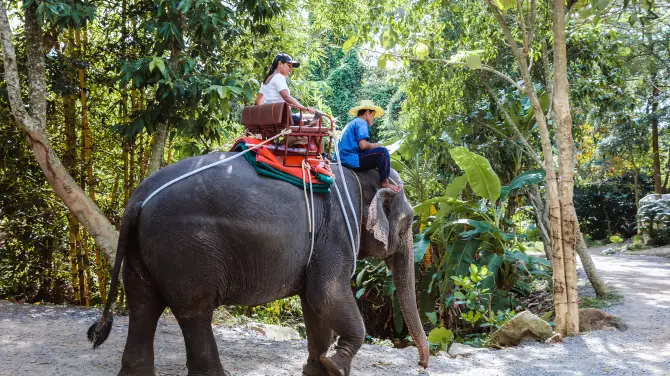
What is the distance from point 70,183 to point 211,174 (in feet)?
9.15

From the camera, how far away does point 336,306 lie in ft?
12.6

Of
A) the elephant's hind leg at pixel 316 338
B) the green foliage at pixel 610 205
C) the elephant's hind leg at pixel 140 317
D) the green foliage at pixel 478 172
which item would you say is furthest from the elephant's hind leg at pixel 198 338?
the green foliage at pixel 610 205

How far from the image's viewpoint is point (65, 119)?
7012mm

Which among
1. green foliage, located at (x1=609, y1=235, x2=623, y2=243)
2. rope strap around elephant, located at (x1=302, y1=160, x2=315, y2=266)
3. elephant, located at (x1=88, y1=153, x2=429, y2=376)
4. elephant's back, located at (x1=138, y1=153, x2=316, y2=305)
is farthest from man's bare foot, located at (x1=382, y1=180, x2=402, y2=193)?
green foliage, located at (x1=609, y1=235, x2=623, y2=243)

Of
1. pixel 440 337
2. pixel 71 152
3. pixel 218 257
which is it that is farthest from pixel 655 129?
pixel 218 257

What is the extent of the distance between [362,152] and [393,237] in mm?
624

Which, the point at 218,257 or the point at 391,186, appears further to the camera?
the point at 391,186

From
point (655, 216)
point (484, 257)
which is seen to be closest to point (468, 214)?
Answer: point (484, 257)

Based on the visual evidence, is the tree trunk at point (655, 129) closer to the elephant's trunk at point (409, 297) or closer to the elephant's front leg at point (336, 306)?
the elephant's trunk at point (409, 297)

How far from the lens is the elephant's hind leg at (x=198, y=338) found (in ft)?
11.4

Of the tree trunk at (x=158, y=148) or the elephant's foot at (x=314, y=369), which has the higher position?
the tree trunk at (x=158, y=148)

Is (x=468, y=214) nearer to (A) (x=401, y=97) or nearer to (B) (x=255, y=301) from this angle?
(B) (x=255, y=301)

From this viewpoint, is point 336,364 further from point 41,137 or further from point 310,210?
point 41,137

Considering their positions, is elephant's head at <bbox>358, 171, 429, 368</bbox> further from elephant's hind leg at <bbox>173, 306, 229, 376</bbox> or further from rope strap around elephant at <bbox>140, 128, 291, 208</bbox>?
elephant's hind leg at <bbox>173, 306, 229, 376</bbox>
